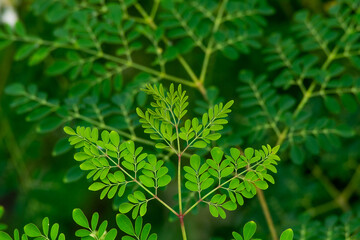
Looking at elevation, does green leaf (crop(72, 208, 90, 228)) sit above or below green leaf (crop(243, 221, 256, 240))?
above

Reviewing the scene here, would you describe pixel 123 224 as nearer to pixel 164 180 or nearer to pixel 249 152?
pixel 164 180

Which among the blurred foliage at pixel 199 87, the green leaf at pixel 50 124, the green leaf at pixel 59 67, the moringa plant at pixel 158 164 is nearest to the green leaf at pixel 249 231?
the moringa plant at pixel 158 164

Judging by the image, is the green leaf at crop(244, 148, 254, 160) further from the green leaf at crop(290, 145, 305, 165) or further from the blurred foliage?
the green leaf at crop(290, 145, 305, 165)

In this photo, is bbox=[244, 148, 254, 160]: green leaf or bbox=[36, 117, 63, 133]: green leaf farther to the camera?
bbox=[36, 117, 63, 133]: green leaf

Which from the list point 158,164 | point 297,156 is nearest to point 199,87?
point 297,156

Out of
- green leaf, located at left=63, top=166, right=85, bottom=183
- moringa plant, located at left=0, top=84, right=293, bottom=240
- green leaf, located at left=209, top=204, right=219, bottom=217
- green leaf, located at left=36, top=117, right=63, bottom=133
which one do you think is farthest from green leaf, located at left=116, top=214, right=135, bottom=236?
green leaf, located at left=36, top=117, right=63, bottom=133

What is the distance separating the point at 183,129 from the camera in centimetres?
63

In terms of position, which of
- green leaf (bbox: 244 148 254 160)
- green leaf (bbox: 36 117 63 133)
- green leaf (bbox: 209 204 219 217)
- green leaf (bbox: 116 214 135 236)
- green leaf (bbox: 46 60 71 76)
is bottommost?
green leaf (bbox: 116 214 135 236)

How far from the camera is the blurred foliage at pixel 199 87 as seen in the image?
1062 millimetres

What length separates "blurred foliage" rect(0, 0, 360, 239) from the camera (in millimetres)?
1062

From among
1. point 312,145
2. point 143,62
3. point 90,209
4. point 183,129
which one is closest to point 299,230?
point 312,145

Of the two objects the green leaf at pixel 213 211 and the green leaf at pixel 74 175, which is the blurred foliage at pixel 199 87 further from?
the green leaf at pixel 213 211

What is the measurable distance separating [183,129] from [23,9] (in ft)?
4.86

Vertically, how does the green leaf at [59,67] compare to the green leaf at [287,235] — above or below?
above
